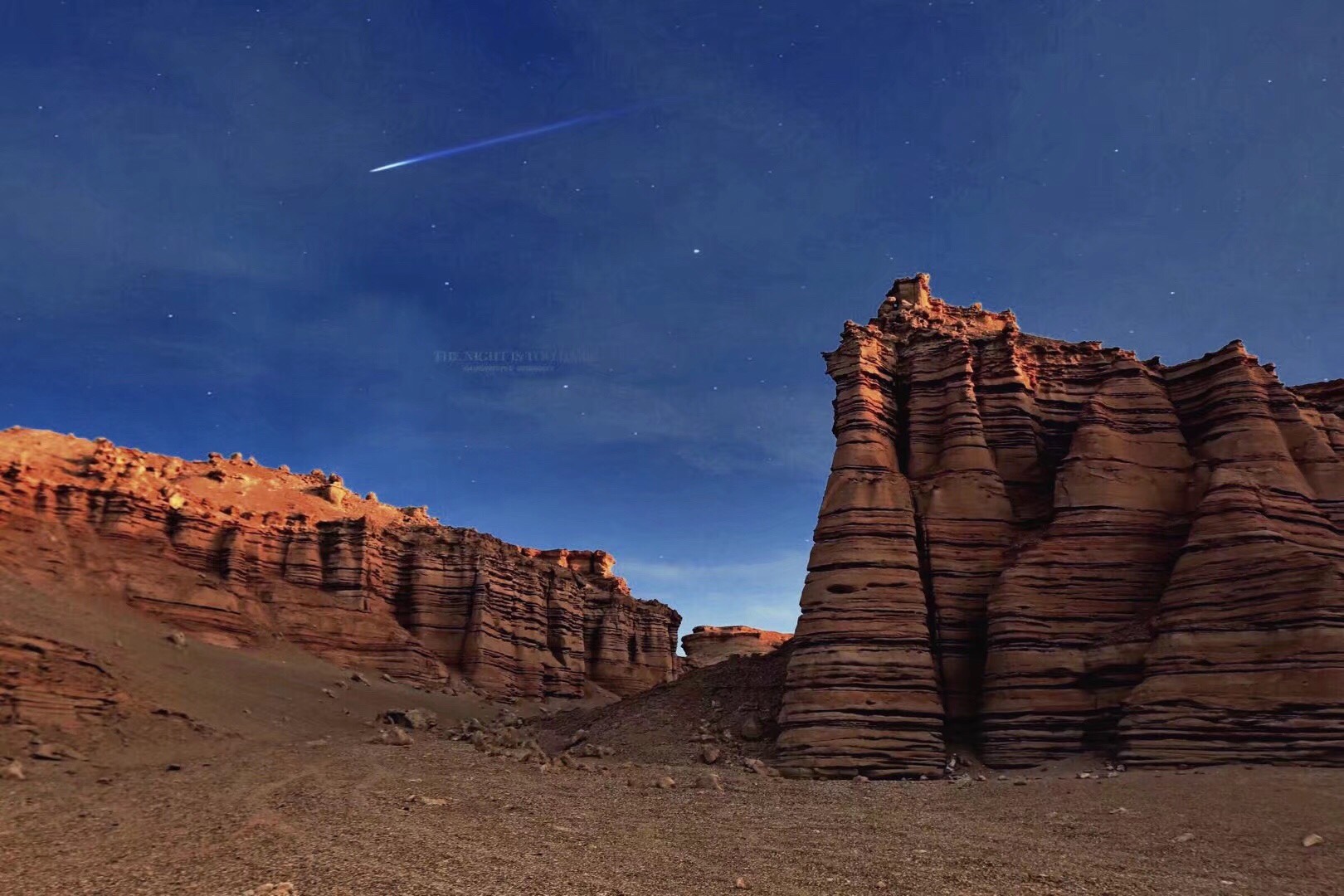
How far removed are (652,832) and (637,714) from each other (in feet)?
57.6

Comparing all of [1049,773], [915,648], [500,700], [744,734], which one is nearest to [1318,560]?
[1049,773]

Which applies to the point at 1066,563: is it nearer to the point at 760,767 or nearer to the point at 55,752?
the point at 760,767

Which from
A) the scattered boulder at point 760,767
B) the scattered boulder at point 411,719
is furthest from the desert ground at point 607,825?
the scattered boulder at point 411,719

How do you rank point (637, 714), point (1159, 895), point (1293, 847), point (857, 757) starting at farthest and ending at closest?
point (637, 714) < point (857, 757) < point (1293, 847) < point (1159, 895)

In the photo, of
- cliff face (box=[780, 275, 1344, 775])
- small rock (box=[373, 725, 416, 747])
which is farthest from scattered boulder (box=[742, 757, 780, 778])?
small rock (box=[373, 725, 416, 747])

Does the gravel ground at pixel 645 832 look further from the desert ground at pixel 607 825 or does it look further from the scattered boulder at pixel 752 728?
the scattered boulder at pixel 752 728

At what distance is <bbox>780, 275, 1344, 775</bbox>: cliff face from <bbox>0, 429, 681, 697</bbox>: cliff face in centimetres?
3810

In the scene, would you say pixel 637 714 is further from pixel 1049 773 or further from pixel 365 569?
pixel 365 569

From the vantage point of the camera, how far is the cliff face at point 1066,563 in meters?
20.3

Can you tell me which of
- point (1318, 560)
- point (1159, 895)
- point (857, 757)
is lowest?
point (1159, 895)

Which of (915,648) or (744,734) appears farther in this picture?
(744,734)

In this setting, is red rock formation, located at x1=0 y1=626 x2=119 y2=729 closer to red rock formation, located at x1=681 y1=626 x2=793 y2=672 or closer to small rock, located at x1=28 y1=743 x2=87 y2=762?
small rock, located at x1=28 y1=743 x2=87 y2=762

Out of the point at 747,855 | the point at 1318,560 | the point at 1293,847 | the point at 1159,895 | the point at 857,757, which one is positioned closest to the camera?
the point at 1159,895

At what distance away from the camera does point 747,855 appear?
12.6 m
